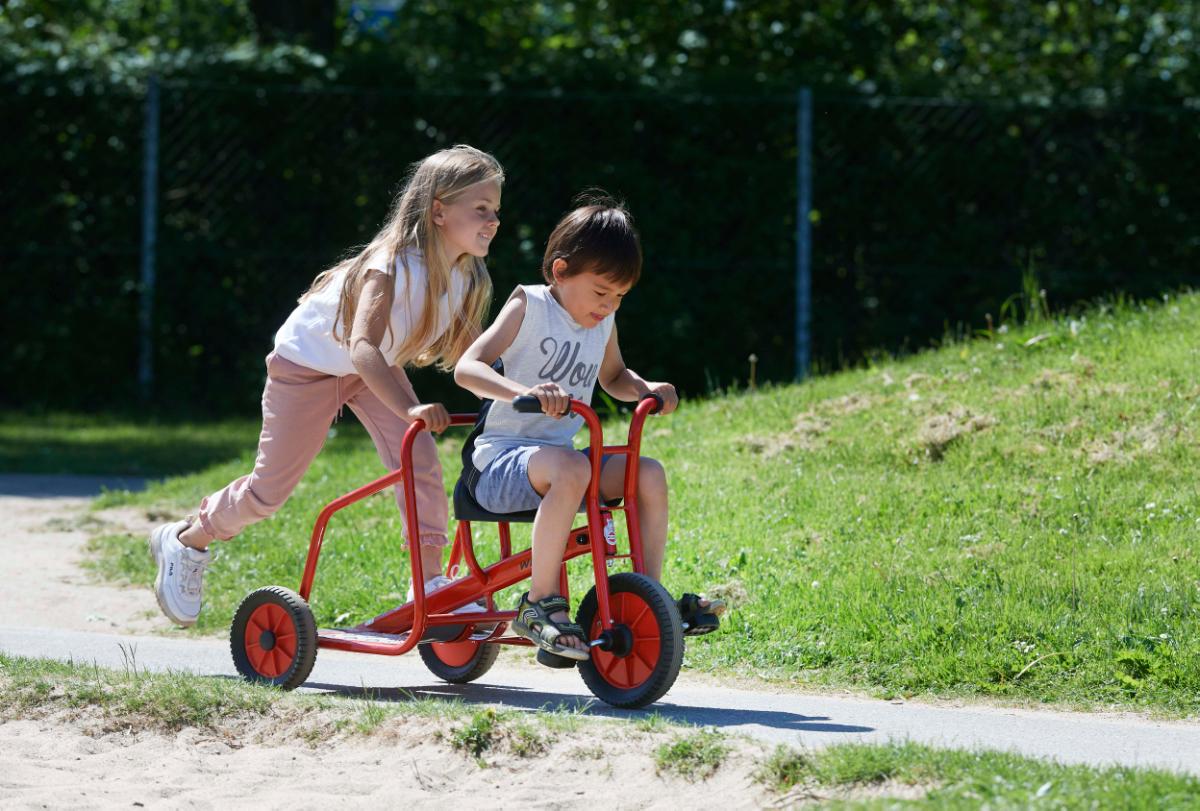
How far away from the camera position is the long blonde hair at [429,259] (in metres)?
5.26

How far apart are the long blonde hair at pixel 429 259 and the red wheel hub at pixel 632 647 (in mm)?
1093

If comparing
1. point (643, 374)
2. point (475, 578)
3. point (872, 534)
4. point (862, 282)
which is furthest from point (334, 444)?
point (475, 578)

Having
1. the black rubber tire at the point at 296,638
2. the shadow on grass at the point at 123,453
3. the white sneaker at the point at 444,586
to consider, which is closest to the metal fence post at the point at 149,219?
the shadow on grass at the point at 123,453

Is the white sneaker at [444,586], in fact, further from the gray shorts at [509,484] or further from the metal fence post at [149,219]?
the metal fence post at [149,219]

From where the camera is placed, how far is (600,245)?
15.8 feet

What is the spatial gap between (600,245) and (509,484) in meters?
0.77

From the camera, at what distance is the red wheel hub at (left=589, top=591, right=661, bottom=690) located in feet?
15.3

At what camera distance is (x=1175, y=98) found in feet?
41.0

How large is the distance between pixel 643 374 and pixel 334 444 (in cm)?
265

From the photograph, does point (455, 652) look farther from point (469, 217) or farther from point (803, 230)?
point (803, 230)

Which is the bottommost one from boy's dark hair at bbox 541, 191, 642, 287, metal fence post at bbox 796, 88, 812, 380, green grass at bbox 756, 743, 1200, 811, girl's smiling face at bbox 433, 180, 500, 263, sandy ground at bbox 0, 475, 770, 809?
sandy ground at bbox 0, 475, 770, 809

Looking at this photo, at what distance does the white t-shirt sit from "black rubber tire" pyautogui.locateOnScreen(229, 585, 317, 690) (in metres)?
0.77

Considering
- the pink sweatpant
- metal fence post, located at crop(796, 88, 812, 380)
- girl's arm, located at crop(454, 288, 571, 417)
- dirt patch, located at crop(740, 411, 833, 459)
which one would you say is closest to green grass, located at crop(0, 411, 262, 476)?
metal fence post, located at crop(796, 88, 812, 380)

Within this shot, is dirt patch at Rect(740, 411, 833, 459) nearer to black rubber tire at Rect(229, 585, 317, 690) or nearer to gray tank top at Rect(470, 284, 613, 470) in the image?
gray tank top at Rect(470, 284, 613, 470)
